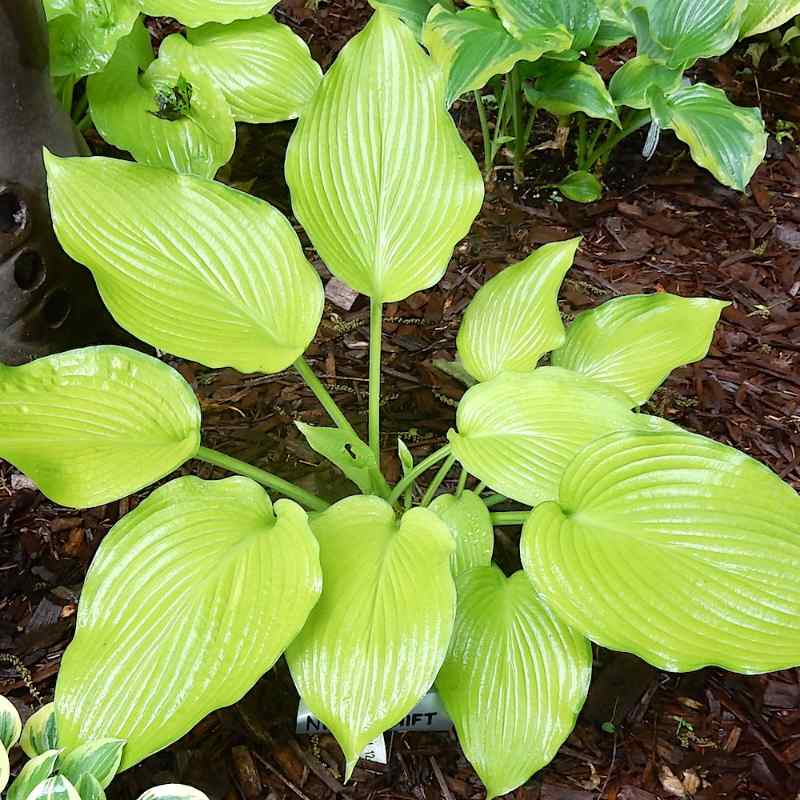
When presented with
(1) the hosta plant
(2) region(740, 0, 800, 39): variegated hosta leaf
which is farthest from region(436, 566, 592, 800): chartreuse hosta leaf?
(2) region(740, 0, 800, 39): variegated hosta leaf

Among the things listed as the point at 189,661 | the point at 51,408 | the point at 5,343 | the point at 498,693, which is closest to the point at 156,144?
the point at 5,343

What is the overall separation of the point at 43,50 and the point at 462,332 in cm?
85

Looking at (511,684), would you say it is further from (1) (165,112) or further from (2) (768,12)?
(2) (768,12)

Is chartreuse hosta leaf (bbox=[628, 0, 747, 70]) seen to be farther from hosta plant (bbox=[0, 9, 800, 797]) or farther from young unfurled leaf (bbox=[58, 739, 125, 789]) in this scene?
young unfurled leaf (bbox=[58, 739, 125, 789])

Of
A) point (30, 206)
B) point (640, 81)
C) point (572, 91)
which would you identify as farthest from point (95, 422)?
point (640, 81)

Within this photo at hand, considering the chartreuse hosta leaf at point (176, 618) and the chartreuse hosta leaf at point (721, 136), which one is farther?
the chartreuse hosta leaf at point (721, 136)

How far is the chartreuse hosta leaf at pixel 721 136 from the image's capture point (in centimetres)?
165

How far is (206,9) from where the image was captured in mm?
1633

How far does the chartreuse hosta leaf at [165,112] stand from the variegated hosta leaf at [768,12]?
121cm

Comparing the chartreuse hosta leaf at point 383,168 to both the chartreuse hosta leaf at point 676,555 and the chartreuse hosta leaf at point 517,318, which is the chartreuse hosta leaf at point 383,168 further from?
the chartreuse hosta leaf at point 676,555

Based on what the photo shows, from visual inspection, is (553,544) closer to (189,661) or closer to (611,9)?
(189,661)

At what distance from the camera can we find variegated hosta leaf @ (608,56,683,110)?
1.70 meters

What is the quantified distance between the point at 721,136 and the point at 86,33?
4.28ft

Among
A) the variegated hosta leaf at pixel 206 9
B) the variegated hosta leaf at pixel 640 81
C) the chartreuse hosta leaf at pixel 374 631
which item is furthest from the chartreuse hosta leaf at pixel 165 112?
the chartreuse hosta leaf at pixel 374 631
